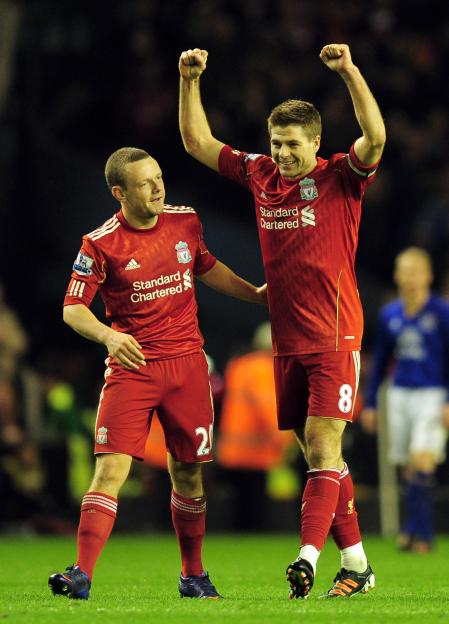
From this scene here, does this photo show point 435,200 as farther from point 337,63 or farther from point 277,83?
point 337,63

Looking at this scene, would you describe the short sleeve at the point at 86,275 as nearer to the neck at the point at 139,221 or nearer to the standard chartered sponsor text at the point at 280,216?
the neck at the point at 139,221

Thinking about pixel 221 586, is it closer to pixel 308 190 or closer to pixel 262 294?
pixel 262 294

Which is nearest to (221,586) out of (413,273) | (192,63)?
(192,63)

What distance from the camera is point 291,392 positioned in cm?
715

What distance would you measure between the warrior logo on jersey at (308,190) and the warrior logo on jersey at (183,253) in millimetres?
624

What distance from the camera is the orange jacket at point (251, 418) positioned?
13594 millimetres

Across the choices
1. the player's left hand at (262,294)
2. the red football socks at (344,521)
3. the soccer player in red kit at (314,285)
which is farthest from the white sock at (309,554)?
the player's left hand at (262,294)

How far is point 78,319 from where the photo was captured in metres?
6.94

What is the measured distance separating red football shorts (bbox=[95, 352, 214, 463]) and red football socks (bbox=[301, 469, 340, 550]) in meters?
0.56

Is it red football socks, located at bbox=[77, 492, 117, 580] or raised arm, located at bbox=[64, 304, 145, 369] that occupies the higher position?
raised arm, located at bbox=[64, 304, 145, 369]

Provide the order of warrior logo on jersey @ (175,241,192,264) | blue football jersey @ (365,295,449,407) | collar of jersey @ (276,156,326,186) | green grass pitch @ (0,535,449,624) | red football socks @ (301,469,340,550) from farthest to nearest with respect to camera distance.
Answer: blue football jersey @ (365,295,449,407) → warrior logo on jersey @ (175,241,192,264) → collar of jersey @ (276,156,326,186) → red football socks @ (301,469,340,550) → green grass pitch @ (0,535,449,624)

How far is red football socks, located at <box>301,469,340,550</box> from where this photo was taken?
22.1 ft

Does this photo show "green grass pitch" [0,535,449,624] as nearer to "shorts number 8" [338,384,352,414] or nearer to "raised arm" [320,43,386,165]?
"shorts number 8" [338,384,352,414]

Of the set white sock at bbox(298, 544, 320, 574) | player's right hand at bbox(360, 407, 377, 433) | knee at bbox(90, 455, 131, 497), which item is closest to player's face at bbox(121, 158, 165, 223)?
knee at bbox(90, 455, 131, 497)
